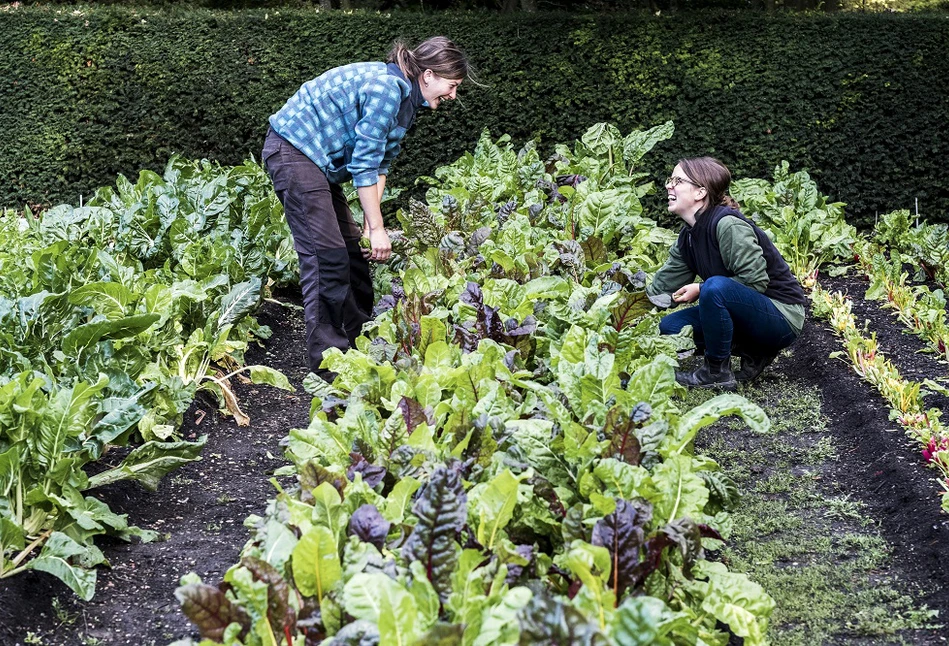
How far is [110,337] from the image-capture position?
4.16 metres

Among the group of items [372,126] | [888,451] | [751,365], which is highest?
[372,126]

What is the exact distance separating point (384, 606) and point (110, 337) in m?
2.71

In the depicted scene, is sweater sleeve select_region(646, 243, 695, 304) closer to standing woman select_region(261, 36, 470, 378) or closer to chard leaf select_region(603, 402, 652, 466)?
standing woman select_region(261, 36, 470, 378)

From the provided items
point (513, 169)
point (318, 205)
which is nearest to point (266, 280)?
point (318, 205)

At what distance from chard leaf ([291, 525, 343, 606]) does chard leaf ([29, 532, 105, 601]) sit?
1202mm

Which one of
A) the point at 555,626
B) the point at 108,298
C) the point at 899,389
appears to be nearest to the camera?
the point at 555,626

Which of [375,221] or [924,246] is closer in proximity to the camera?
[375,221]

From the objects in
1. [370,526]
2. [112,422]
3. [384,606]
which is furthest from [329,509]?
[112,422]

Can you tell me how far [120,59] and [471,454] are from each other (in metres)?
9.66

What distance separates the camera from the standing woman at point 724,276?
5.09 meters

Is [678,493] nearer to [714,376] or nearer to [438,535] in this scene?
[438,535]

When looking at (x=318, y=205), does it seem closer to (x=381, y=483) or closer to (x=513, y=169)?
(x=381, y=483)

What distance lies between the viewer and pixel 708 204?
17.0 feet

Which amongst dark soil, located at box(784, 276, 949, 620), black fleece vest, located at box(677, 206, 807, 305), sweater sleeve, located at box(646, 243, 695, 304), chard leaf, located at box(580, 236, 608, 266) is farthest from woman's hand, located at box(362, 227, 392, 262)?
dark soil, located at box(784, 276, 949, 620)
